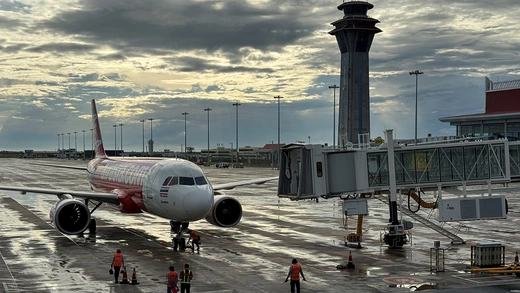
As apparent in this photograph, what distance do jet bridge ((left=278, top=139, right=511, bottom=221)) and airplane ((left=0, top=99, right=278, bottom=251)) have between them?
491 centimetres

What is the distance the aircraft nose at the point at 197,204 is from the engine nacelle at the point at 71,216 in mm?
7711

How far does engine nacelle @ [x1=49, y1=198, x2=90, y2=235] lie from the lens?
35156 mm

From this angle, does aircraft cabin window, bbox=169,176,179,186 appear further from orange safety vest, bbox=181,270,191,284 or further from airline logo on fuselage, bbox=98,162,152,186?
orange safety vest, bbox=181,270,191,284

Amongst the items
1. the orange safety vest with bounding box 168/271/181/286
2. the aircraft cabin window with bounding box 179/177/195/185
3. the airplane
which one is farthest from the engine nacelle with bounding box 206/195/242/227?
the orange safety vest with bounding box 168/271/181/286

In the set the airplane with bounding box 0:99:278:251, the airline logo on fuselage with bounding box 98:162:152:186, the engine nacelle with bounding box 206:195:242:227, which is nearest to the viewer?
the airplane with bounding box 0:99:278:251

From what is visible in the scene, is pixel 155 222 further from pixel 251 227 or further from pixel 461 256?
pixel 461 256

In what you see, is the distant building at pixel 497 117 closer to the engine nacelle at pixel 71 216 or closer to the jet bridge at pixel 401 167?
the jet bridge at pixel 401 167

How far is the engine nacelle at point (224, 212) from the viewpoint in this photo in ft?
117

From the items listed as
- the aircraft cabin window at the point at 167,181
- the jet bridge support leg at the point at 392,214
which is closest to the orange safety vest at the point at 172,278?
the aircraft cabin window at the point at 167,181

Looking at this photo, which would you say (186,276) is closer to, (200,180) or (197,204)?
(197,204)

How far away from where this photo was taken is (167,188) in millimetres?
32375

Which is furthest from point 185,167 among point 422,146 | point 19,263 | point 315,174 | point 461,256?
point 461,256

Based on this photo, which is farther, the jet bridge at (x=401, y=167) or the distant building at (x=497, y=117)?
the distant building at (x=497, y=117)

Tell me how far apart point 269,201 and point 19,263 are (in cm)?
3799
